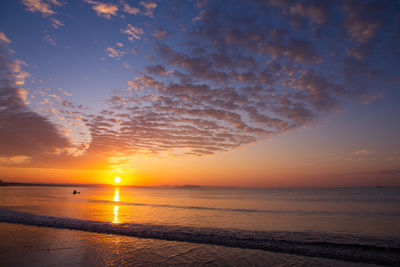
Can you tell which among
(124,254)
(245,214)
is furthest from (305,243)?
(245,214)

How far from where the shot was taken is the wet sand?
9.12m

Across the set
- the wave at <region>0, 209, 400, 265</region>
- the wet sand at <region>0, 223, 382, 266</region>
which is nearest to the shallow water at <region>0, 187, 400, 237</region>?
the wave at <region>0, 209, 400, 265</region>

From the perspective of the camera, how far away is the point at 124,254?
33.5 feet

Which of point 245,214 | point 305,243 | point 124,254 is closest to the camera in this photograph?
point 124,254

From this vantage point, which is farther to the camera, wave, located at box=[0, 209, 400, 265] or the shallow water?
the shallow water

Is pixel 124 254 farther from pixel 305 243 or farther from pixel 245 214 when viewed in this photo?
pixel 245 214

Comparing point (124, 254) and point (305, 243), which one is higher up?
point (124, 254)

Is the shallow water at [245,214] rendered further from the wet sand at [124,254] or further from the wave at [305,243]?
the wet sand at [124,254]

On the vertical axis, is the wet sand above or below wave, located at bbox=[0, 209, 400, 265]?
above

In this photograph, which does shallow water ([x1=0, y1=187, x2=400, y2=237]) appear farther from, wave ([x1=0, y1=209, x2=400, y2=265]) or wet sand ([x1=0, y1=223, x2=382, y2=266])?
wet sand ([x1=0, y1=223, x2=382, y2=266])

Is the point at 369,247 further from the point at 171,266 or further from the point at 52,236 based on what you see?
the point at 52,236

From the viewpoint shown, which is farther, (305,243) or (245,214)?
(245,214)

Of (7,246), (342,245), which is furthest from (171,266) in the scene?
(342,245)

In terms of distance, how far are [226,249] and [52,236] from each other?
11007mm
